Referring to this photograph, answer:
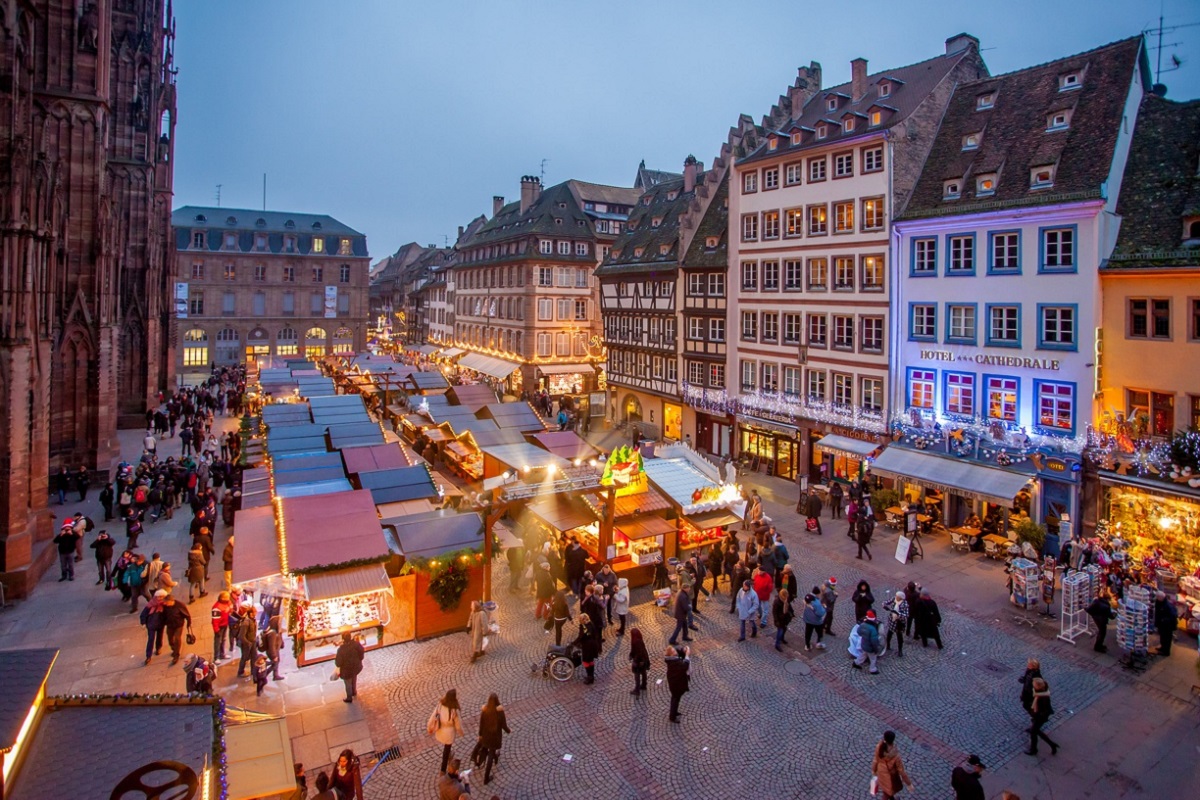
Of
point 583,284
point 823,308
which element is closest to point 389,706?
point 823,308

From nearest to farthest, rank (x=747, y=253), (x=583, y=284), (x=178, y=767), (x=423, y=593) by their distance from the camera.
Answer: (x=178, y=767), (x=423, y=593), (x=747, y=253), (x=583, y=284)

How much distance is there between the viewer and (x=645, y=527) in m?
18.3

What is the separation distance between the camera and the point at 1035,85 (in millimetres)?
24781

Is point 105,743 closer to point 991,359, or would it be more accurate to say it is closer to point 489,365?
point 991,359

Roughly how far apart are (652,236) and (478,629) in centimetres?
3110

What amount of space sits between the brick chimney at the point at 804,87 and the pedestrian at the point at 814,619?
26.7 m

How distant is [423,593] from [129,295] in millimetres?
33317

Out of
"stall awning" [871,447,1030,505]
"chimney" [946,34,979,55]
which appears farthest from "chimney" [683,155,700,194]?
"stall awning" [871,447,1030,505]

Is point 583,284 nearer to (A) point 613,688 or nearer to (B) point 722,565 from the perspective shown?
(B) point 722,565

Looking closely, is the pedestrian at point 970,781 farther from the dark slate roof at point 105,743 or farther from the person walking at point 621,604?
the dark slate roof at point 105,743

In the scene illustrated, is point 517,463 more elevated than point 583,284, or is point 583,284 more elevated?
point 583,284

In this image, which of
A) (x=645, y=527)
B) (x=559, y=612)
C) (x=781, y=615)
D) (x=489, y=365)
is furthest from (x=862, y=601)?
(x=489, y=365)

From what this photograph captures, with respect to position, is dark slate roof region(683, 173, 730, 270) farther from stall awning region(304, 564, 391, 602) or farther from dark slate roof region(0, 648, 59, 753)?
dark slate roof region(0, 648, 59, 753)

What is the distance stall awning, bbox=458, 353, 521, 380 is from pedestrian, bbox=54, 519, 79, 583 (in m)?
34.7
